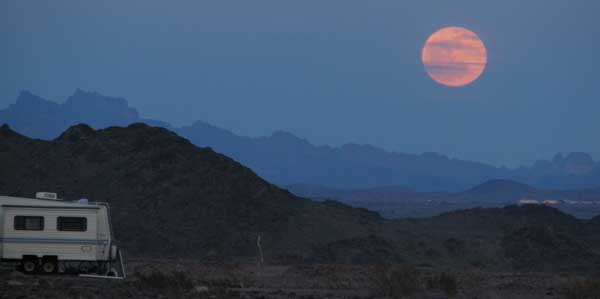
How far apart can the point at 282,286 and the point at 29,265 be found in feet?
29.5

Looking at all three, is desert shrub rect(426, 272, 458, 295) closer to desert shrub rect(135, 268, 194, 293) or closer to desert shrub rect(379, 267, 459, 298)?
desert shrub rect(379, 267, 459, 298)

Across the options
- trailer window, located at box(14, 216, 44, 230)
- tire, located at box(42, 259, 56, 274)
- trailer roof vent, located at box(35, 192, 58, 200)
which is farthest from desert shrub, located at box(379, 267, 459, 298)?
trailer roof vent, located at box(35, 192, 58, 200)

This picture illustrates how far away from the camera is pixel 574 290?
29.5 meters

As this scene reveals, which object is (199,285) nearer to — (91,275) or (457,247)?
(91,275)

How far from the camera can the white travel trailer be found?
29672 millimetres

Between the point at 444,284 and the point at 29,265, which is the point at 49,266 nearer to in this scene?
the point at 29,265

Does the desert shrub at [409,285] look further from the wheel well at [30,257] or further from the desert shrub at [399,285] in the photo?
the wheel well at [30,257]

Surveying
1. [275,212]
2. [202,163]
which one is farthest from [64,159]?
[275,212]

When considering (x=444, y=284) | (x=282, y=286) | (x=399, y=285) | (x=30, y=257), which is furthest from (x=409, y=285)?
(x=30, y=257)

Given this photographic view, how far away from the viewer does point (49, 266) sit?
98.2 ft

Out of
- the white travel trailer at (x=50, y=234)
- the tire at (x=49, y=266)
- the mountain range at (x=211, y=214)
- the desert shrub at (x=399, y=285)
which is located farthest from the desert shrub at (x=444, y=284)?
the mountain range at (x=211, y=214)

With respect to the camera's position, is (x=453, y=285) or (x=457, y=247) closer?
(x=453, y=285)

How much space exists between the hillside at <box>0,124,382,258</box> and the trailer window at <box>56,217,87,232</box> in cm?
2650

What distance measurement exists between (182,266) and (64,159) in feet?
107
